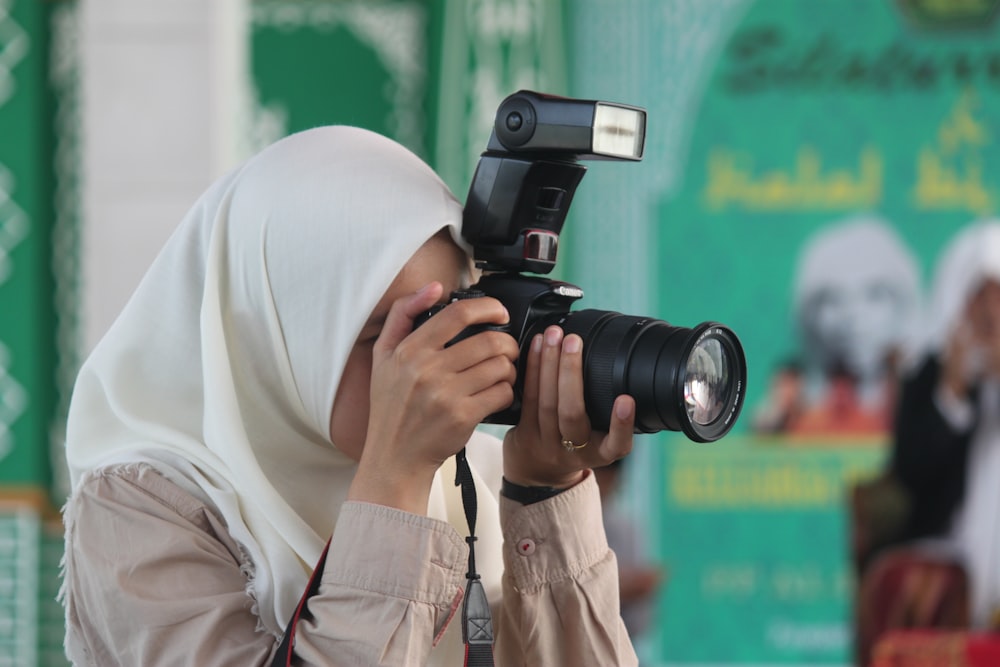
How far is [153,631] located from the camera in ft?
2.60

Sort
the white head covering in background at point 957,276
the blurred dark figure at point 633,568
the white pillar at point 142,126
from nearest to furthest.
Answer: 1. the white pillar at point 142,126
2. the blurred dark figure at point 633,568
3. the white head covering in background at point 957,276

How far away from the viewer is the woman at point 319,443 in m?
0.81

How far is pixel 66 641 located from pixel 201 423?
180 mm

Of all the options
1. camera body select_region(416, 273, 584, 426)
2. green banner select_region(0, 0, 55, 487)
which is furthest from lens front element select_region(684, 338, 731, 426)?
green banner select_region(0, 0, 55, 487)

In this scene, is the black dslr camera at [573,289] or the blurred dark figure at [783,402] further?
the blurred dark figure at [783,402]

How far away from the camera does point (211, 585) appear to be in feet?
2.75

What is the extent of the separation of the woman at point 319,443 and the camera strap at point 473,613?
0.09 ft

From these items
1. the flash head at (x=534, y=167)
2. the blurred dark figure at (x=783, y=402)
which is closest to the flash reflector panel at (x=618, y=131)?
the flash head at (x=534, y=167)

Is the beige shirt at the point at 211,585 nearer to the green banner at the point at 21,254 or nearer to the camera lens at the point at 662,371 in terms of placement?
the camera lens at the point at 662,371

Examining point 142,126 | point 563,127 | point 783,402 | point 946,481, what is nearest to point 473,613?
point 563,127

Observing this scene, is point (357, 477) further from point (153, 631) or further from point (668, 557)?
point (668, 557)

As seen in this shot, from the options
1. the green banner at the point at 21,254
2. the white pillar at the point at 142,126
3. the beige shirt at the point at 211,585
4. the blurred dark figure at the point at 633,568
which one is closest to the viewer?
the beige shirt at the point at 211,585

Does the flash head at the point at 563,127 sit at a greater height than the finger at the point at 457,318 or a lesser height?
greater

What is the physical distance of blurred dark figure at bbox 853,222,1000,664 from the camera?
3.23 meters
